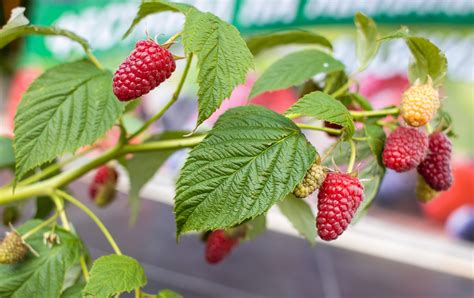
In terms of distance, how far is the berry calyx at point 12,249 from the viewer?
1.14ft

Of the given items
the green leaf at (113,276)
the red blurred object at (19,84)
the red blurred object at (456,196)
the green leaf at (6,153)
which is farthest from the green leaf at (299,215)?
the red blurred object at (19,84)

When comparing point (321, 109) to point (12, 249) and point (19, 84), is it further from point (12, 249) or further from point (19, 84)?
point (19, 84)

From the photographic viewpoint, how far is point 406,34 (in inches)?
13.4

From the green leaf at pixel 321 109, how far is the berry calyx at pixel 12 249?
0.17 metres

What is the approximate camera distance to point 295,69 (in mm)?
397

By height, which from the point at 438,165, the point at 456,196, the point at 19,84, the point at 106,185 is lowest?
the point at 456,196

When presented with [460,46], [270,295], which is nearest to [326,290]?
[270,295]

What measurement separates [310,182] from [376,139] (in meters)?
0.07

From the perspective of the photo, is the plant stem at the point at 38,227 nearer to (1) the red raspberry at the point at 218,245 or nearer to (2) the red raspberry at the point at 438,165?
(1) the red raspberry at the point at 218,245

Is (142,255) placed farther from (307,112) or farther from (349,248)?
(307,112)

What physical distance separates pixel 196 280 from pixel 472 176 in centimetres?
70

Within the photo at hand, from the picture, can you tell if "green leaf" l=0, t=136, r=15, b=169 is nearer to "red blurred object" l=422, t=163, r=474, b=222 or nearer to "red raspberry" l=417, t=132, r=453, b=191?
"red raspberry" l=417, t=132, r=453, b=191

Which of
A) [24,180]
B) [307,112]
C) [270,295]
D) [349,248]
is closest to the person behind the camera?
[307,112]

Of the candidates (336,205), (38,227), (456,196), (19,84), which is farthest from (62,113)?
(19,84)
